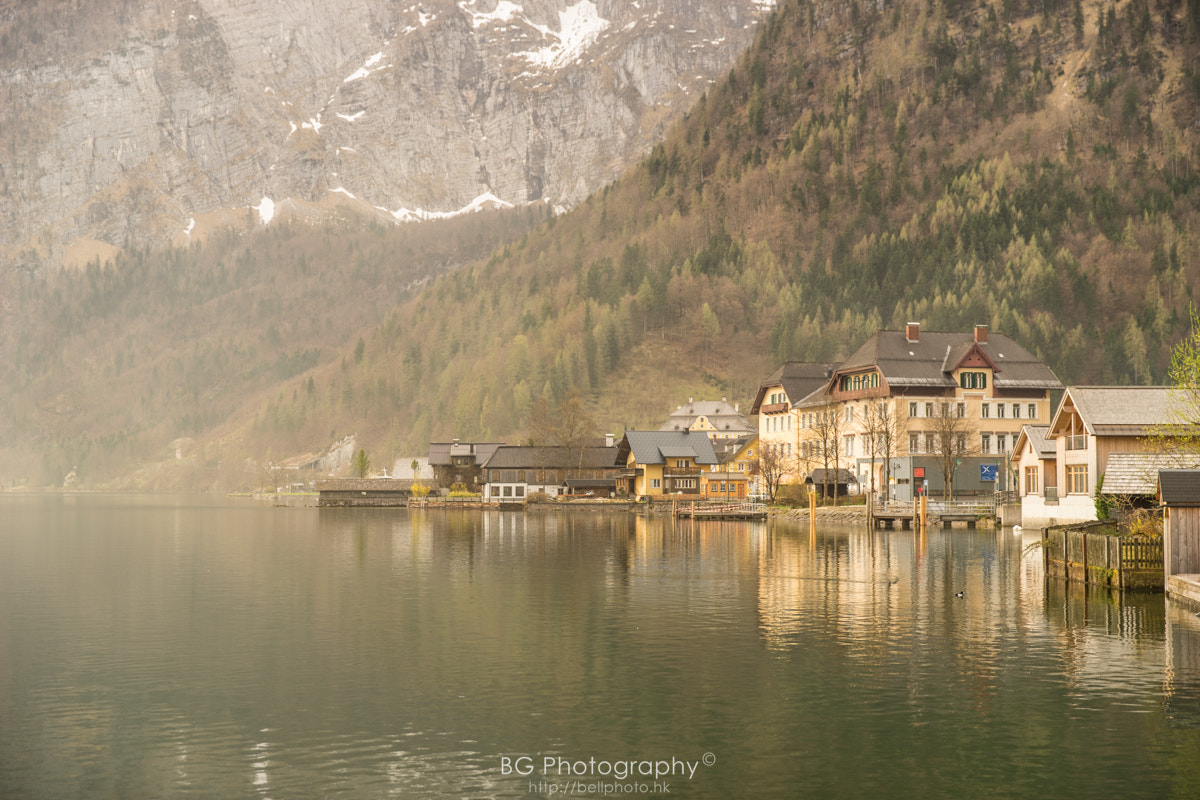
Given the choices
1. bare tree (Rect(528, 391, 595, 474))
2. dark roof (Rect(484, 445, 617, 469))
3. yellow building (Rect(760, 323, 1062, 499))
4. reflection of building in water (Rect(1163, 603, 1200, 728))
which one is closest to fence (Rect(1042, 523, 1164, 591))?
reflection of building in water (Rect(1163, 603, 1200, 728))

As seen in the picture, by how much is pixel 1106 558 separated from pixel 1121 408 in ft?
70.4

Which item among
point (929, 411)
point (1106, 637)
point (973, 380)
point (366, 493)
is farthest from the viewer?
point (366, 493)

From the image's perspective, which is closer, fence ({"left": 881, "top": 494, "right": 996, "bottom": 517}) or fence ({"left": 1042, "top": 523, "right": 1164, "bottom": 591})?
fence ({"left": 1042, "top": 523, "right": 1164, "bottom": 591})

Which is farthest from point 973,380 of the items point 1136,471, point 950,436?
point 1136,471

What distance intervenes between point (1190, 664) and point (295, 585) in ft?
132

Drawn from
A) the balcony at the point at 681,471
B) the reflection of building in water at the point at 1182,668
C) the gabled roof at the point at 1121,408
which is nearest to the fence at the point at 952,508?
the gabled roof at the point at 1121,408

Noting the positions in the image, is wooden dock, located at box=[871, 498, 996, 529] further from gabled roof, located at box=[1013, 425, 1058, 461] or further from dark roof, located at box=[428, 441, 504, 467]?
dark roof, located at box=[428, 441, 504, 467]

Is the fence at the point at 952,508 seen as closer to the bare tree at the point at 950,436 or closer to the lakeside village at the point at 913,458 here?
the lakeside village at the point at 913,458

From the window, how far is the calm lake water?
13933 millimetres

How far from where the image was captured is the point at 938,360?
136125mm

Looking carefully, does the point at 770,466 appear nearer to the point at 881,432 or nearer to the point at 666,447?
the point at 666,447

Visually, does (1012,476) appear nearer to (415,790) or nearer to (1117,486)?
(1117,486)

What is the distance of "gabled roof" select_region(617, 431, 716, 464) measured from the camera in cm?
15800

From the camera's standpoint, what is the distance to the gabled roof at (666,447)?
158000mm
